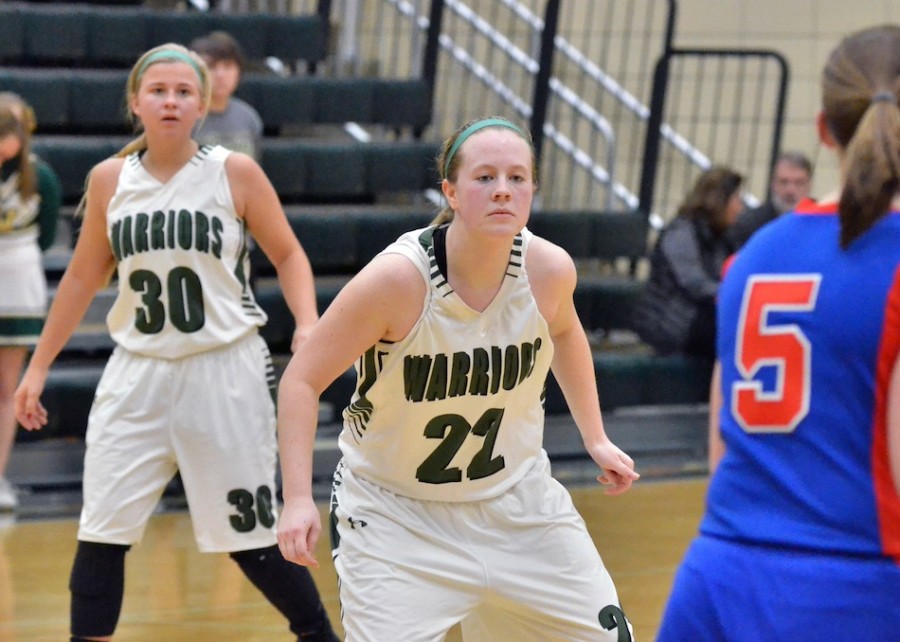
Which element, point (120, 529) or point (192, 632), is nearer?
point (120, 529)

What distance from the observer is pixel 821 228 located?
2176 mm

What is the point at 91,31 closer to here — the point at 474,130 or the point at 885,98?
the point at 474,130

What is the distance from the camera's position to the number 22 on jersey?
215cm

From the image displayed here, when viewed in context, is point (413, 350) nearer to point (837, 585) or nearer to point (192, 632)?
point (837, 585)

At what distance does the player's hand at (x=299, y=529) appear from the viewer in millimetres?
2783

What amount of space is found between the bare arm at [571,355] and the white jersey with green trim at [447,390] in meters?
0.05

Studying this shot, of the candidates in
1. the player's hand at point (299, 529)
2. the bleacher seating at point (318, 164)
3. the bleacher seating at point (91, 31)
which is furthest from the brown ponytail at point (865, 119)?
the bleacher seating at point (91, 31)

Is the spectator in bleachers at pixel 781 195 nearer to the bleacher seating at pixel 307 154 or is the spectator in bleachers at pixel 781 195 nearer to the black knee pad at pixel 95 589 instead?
the bleacher seating at pixel 307 154

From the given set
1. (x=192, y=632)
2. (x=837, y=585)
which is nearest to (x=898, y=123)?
(x=837, y=585)

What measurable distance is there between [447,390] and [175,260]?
128cm

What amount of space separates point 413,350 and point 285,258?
1.32 metres

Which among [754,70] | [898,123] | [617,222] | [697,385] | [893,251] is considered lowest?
[697,385]

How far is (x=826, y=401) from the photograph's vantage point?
2143 mm

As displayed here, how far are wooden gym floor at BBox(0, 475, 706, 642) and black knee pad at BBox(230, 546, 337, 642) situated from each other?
27.5 inches
